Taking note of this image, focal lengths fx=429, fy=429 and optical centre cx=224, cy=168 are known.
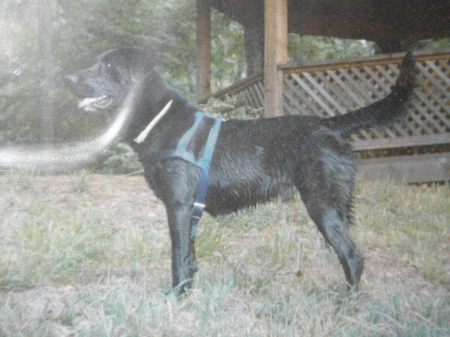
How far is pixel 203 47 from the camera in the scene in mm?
8492

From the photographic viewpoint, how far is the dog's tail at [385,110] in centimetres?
260

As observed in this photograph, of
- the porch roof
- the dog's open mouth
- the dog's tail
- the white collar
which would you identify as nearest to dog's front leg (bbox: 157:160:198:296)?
the white collar

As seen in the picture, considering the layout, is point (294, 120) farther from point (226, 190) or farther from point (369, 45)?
point (369, 45)

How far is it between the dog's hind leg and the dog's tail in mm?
234

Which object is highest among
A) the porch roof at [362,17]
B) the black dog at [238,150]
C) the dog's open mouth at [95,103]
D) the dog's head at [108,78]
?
the porch roof at [362,17]

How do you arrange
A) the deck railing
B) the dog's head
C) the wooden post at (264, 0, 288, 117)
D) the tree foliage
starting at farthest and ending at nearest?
the deck railing
the wooden post at (264, 0, 288, 117)
the tree foliage
the dog's head

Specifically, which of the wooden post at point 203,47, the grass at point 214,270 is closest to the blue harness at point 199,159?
the grass at point 214,270

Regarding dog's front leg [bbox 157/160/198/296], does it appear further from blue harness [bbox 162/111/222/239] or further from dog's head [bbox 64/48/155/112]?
dog's head [bbox 64/48/155/112]

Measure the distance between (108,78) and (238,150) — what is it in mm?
994

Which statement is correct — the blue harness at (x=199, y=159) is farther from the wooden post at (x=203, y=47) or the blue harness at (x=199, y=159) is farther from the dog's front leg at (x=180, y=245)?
the wooden post at (x=203, y=47)

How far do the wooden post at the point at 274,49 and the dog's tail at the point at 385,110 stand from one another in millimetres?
3462

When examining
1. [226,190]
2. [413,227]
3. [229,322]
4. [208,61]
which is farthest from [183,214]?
[208,61]

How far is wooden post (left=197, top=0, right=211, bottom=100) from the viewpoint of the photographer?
8344 millimetres

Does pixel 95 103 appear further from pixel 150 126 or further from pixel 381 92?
pixel 381 92
